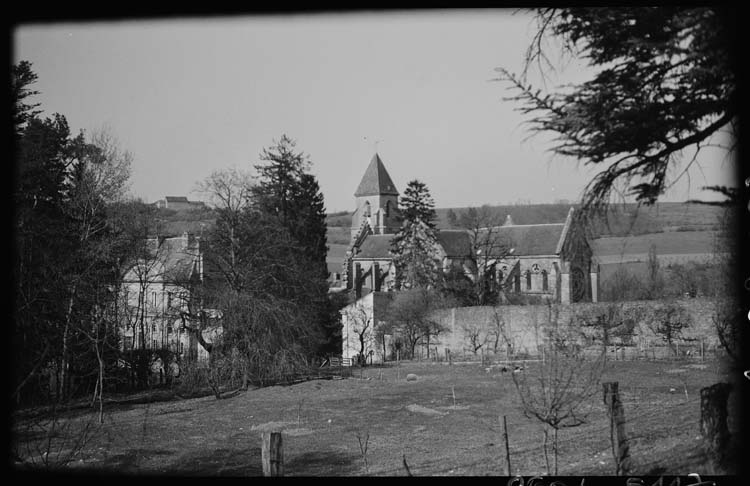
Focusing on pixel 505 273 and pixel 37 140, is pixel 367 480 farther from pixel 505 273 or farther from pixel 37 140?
pixel 505 273

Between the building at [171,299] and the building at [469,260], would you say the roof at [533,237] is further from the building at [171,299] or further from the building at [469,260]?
the building at [171,299]

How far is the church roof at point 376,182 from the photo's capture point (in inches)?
1718

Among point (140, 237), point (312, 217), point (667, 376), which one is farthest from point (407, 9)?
point (312, 217)

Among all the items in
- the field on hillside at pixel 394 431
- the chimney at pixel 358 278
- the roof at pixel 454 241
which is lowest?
the field on hillside at pixel 394 431

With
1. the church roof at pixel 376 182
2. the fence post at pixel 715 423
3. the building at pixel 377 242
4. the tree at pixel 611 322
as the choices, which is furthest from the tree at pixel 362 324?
the church roof at pixel 376 182

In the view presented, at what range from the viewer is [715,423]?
178 inches

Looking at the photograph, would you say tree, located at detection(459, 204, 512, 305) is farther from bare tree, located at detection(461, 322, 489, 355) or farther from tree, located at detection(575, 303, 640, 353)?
tree, located at detection(575, 303, 640, 353)

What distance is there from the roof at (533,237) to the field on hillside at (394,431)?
1702 cm

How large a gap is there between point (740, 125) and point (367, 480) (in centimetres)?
358

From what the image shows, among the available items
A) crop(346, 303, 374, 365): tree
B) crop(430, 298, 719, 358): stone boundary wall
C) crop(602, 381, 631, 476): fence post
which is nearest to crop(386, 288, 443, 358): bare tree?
crop(430, 298, 719, 358): stone boundary wall

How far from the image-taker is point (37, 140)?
10.6 meters

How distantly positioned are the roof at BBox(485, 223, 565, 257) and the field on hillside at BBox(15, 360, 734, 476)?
1702 cm

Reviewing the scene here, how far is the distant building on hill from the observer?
1386 cm

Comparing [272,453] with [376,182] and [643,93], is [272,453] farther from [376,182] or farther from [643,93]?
[376,182]
